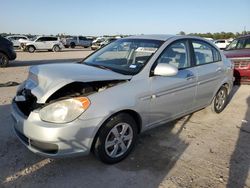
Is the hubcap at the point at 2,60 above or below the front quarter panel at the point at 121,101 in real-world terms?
below

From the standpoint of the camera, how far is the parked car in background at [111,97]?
3254 mm

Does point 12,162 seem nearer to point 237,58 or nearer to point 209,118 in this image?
point 209,118

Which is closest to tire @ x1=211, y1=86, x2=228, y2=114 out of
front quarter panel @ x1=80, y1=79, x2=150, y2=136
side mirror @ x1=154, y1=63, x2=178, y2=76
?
side mirror @ x1=154, y1=63, x2=178, y2=76

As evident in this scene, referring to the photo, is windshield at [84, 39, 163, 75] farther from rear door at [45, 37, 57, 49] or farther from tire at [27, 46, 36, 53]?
rear door at [45, 37, 57, 49]

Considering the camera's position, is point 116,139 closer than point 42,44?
Yes

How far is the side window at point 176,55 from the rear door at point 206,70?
0.27 meters

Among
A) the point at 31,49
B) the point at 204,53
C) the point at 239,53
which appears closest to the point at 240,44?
the point at 239,53

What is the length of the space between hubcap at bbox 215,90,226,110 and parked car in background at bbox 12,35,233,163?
925 mm

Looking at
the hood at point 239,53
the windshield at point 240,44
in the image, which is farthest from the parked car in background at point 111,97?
the windshield at point 240,44

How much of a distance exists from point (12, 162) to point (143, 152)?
1.79 m

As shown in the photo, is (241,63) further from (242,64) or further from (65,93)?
(65,93)

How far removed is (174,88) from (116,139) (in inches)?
51.3

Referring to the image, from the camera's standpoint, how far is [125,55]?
4.68 metres

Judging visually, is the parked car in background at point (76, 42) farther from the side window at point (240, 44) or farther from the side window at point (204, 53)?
the side window at point (204, 53)
